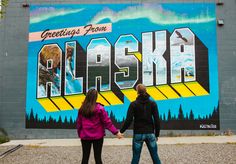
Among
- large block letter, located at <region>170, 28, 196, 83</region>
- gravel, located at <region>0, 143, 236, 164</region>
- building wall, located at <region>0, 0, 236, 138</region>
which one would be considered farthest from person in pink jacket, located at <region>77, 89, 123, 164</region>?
large block letter, located at <region>170, 28, 196, 83</region>

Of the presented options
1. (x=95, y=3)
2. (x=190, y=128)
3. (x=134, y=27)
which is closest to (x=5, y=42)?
(x=95, y=3)

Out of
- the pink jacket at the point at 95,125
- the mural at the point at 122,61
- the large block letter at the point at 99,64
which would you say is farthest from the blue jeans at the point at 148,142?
the large block letter at the point at 99,64

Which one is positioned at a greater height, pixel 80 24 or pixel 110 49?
pixel 80 24

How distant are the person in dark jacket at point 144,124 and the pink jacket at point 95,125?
0.44 meters

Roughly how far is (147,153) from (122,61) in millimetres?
4783

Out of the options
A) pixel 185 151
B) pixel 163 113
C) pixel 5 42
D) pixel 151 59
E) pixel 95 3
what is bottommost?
pixel 185 151

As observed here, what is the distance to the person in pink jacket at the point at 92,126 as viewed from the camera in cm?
518

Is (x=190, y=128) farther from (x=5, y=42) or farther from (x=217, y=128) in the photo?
(x=5, y=42)

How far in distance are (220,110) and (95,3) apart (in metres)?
6.64

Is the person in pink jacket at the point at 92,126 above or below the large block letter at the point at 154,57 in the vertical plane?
below

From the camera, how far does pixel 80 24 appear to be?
12297 millimetres

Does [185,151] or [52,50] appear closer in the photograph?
[185,151]

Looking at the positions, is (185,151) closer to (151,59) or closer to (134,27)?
(151,59)

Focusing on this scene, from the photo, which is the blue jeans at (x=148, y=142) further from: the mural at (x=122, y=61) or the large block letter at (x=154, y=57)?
the large block letter at (x=154, y=57)
